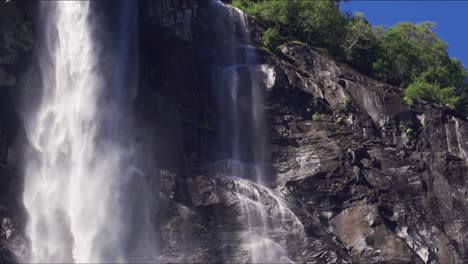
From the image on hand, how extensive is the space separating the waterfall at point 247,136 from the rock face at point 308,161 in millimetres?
279

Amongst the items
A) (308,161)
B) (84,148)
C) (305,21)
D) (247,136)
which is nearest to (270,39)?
(305,21)

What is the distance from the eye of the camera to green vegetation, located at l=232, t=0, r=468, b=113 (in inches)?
2405

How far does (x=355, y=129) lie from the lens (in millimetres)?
54062

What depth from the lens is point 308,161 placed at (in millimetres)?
51406

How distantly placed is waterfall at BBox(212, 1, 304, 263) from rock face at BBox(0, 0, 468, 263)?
0.92ft

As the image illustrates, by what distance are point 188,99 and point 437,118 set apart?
13.8m

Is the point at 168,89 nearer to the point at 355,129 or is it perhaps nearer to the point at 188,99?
the point at 188,99

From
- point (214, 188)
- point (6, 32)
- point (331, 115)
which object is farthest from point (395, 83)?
point (6, 32)

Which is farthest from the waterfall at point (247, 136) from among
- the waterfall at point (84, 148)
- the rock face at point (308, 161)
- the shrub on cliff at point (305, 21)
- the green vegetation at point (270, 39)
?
the waterfall at point (84, 148)

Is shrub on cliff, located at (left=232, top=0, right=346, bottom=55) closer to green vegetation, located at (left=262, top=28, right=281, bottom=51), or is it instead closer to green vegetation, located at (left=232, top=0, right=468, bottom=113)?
green vegetation, located at (left=232, top=0, right=468, bottom=113)

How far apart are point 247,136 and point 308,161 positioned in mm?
3810

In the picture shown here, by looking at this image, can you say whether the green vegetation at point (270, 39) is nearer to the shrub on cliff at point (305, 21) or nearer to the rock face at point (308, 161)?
the rock face at point (308, 161)

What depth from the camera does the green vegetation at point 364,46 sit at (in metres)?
61.1

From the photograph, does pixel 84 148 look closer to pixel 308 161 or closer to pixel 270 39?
pixel 308 161
